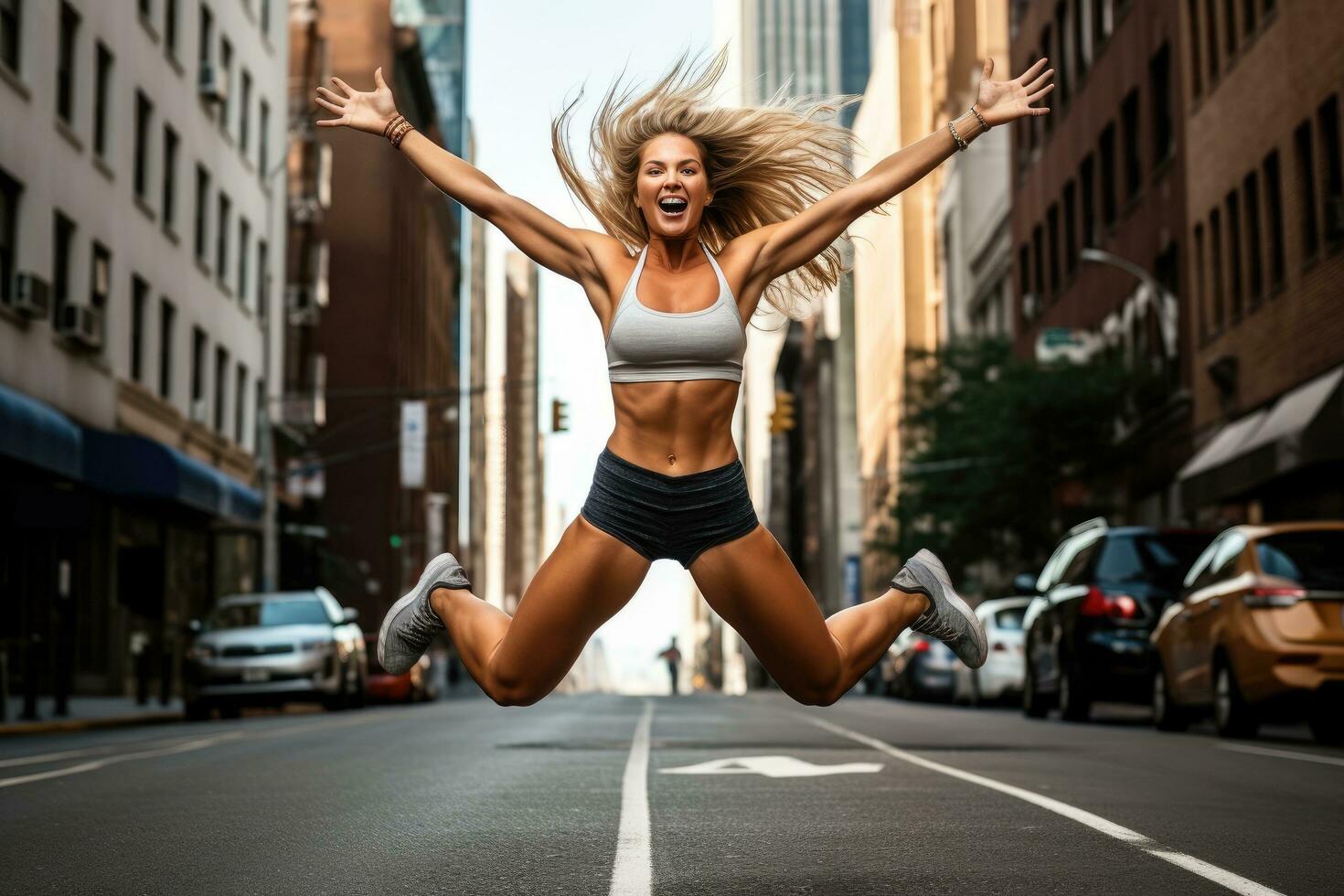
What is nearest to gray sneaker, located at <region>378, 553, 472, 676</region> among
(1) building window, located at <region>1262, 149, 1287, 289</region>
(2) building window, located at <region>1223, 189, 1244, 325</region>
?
(1) building window, located at <region>1262, 149, 1287, 289</region>

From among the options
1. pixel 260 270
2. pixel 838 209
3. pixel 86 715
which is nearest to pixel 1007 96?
pixel 838 209

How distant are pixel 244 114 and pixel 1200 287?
78.6 feet

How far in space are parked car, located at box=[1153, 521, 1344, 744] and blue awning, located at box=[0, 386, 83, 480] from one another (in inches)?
599

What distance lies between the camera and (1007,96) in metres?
7.05

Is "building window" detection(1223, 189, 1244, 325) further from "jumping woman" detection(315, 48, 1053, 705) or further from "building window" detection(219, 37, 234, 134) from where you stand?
"jumping woman" detection(315, 48, 1053, 705)

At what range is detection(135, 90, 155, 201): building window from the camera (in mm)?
38594

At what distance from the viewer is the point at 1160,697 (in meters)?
19.0

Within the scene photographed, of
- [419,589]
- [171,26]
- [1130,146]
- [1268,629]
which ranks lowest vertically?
[1268,629]

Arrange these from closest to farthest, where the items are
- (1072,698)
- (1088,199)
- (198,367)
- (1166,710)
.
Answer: (1166,710) → (1072,698) → (198,367) → (1088,199)

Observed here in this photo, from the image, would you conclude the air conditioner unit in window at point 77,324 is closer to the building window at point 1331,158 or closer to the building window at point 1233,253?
the building window at point 1233,253

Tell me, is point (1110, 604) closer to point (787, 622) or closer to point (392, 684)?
point (787, 622)

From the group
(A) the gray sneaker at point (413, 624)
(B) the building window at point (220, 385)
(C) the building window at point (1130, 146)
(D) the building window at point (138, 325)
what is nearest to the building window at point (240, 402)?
(B) the building window at point (220, 385)

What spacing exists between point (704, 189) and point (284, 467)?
5504 centimetres

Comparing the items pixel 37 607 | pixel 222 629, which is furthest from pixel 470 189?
pixel 37 607
